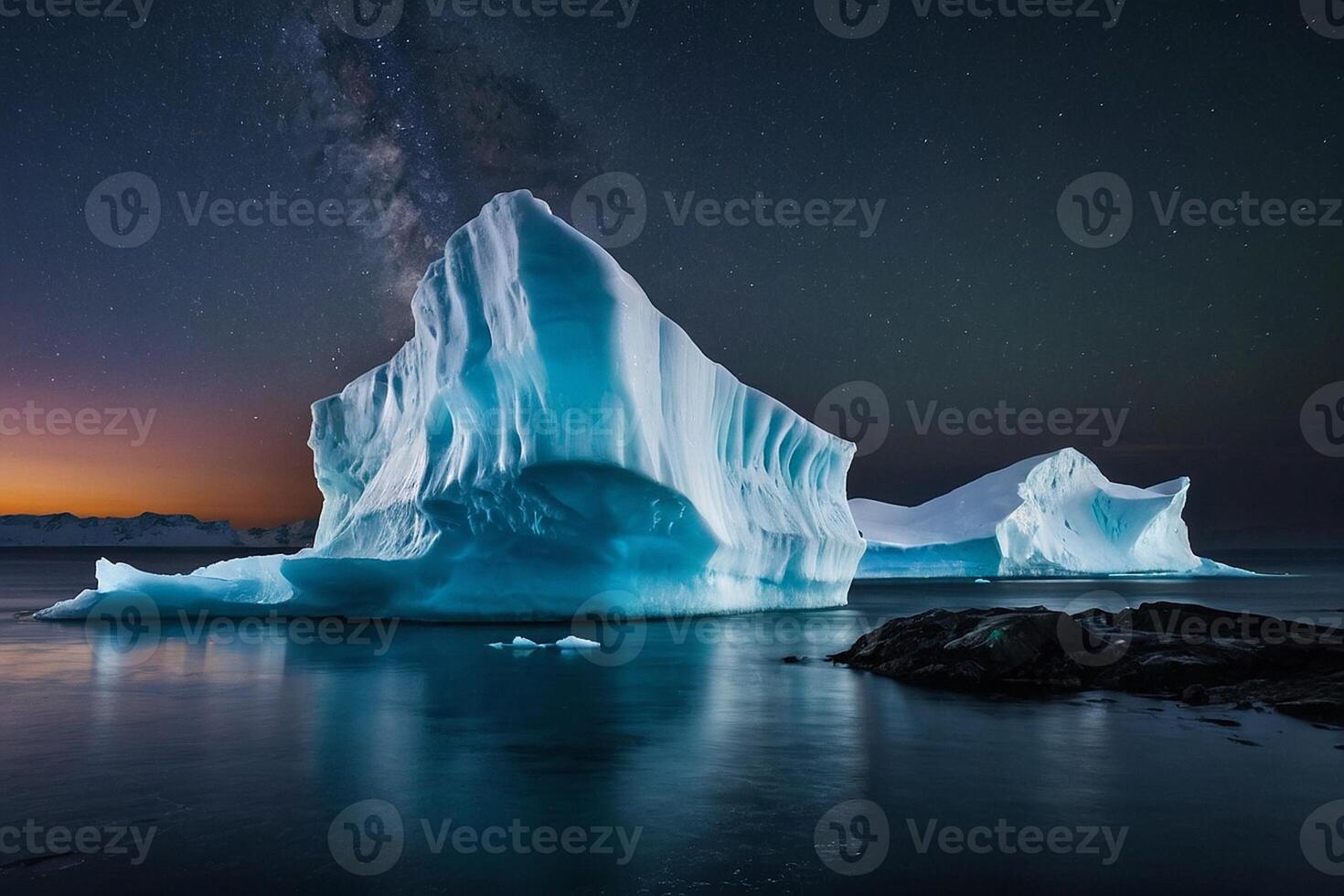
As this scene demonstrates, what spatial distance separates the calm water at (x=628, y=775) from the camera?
3934mm

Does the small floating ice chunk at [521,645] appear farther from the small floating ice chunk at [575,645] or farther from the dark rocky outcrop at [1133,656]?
the dark rocky outcrop at [1133,656]

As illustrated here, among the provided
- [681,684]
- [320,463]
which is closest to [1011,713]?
[681,684]

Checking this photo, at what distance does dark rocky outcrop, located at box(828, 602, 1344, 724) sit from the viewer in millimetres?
8211

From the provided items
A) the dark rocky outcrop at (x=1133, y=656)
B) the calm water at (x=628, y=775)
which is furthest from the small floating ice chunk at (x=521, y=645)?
the dark rocky outcrop at (x=1133, y=656)

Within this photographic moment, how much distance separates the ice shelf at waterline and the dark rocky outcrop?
5.94 m

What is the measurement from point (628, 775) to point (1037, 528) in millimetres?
36732

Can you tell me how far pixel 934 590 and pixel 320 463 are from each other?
71.3ft

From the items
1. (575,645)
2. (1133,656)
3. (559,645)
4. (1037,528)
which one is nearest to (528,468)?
(559,645)

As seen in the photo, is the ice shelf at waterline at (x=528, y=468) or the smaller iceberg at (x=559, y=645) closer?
the smaller iceberg at (x=559, y=645)

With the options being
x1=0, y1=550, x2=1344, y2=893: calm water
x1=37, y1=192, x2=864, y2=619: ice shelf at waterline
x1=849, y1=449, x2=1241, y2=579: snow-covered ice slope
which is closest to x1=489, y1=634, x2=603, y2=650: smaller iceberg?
x1=0, y1=550, x2=1344, y2=893: calm water

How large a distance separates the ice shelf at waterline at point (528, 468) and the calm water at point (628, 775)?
4.68 metres

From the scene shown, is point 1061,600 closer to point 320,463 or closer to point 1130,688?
point 1130,688

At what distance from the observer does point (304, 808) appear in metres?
4.91

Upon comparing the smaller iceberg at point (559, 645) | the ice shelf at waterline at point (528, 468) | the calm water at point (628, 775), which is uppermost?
the ice shelf at waterline at point (528, 468)
